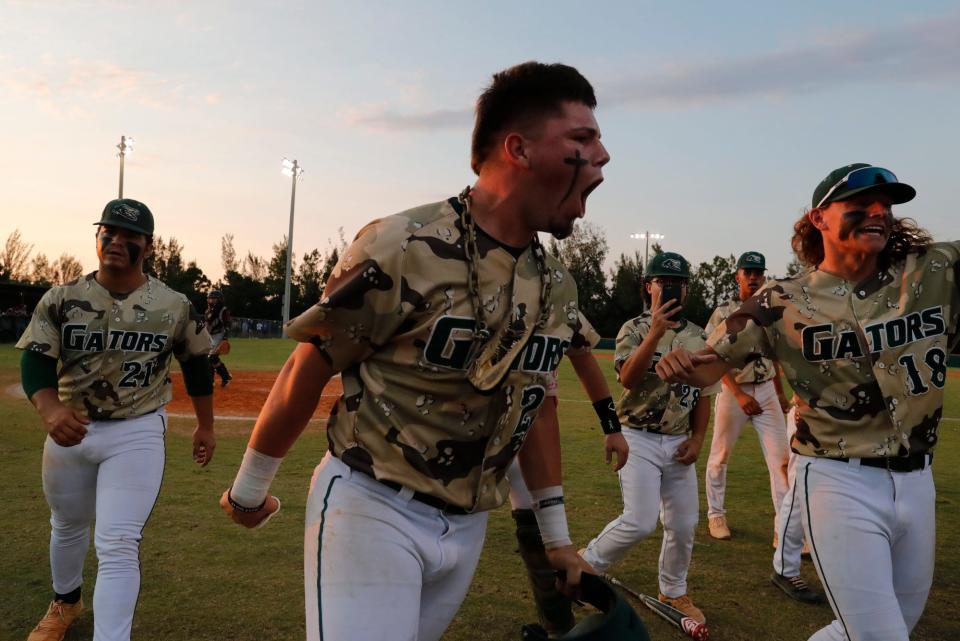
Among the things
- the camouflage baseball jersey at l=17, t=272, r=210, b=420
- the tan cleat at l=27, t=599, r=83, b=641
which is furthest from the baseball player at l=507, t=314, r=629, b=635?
the tan cleat at l=27, t=599, r=83, b=641

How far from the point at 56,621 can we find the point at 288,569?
164cm

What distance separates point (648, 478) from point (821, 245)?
2.18m

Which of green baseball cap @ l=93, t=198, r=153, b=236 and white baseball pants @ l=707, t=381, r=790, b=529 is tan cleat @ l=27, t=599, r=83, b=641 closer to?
green baseball cap @ l=93, t=198, r=153, b=236

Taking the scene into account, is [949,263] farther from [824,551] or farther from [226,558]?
[226,558]

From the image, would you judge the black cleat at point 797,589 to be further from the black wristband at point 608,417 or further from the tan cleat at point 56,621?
the tan cleat at point 56,621

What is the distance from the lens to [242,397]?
17.8 m

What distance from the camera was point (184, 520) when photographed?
23.2ft

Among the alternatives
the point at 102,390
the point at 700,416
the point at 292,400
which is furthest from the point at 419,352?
the point at 700,416

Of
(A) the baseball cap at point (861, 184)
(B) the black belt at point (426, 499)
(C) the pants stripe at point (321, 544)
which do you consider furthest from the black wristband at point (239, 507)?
(A) the baseball cap at point (861, 184)

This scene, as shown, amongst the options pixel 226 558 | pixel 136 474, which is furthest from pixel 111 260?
pixel 226 558

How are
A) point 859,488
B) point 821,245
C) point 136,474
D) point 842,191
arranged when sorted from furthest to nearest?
point 136,474
point 821,245
point 842,191
point 859,488

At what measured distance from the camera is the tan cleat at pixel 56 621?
4.50 metres

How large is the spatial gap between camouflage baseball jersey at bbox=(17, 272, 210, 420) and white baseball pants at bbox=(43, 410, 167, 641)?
148 mm

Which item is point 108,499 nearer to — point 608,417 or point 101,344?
point 101,344
